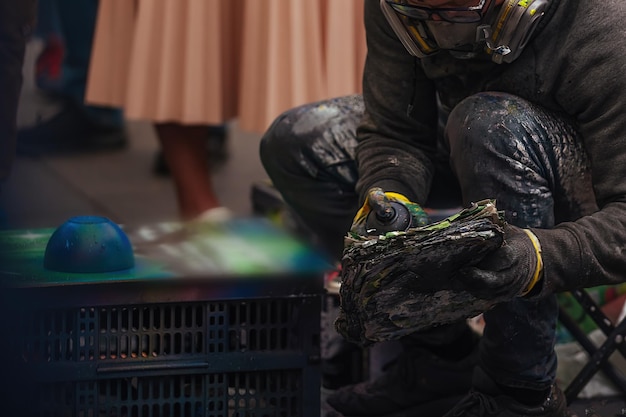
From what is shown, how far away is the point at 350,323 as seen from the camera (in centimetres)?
185

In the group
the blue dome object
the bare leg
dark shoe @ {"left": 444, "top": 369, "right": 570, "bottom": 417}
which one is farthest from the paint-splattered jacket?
the bare leg

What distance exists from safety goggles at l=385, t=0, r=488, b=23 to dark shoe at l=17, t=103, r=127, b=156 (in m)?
3.44

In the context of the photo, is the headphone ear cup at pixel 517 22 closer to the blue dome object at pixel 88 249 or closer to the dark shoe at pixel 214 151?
the blue dome object at pixel 88 249

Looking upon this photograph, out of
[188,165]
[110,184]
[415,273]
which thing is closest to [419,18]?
[415,273]

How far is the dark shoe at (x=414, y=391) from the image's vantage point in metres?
2.38

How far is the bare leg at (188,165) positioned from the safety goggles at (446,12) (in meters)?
1.72

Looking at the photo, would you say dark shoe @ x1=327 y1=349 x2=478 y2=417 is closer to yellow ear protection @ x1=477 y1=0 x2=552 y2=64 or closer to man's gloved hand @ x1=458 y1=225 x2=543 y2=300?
man's gloved hand @ x1=458 y1=225 x2=543 y2=300

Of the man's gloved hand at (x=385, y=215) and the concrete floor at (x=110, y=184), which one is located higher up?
the man's gloved hand at (x=385, y=215)

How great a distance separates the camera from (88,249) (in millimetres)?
2029

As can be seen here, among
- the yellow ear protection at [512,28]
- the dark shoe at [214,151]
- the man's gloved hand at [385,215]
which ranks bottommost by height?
the dark shoe at [214,151]

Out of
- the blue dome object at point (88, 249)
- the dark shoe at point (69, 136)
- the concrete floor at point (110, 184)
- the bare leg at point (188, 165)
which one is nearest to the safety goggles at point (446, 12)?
the blue dome object at point (88, 249)

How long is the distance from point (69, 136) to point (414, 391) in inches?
132

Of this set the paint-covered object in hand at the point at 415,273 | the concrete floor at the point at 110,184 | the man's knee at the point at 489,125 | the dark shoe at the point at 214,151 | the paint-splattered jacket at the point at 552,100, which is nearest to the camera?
the paint-covered object in hand at the point at 415,273

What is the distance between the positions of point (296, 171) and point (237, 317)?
519 millimetres
